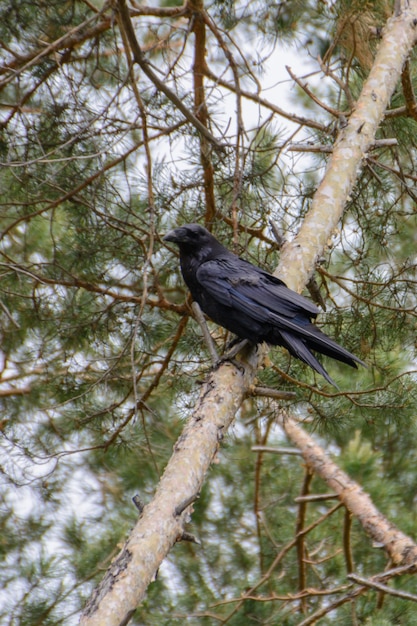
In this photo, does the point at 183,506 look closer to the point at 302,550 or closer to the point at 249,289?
the point at 249,289

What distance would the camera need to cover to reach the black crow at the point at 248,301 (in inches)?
156

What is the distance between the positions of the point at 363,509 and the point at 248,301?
4.08 ft

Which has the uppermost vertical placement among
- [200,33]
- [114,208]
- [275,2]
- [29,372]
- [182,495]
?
[275,2]

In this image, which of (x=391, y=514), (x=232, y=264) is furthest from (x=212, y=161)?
(x=391, y=514)

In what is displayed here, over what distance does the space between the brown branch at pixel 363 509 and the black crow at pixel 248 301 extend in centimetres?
77

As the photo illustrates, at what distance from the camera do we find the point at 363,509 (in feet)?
13.5

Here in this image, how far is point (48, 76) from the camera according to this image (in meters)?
4.68

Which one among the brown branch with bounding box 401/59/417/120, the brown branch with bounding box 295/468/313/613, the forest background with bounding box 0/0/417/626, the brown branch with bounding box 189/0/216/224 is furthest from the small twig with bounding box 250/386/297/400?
the brown branch with bounding box 401/59/417/120

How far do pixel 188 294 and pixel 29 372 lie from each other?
75.1 inches

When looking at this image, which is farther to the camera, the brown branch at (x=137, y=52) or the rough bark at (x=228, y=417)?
the brown branch at (x=137, y=52)

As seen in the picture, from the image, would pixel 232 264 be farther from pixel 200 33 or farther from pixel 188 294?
pixel 200 33

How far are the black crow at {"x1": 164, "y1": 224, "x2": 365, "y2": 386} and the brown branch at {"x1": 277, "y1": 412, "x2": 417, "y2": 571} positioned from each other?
77cm

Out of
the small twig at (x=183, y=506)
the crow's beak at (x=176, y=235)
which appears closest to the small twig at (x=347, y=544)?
the crow's beak at (x=176, y=235)

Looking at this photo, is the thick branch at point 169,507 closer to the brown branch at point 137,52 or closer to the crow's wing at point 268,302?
the crow's wing at point 268,302
